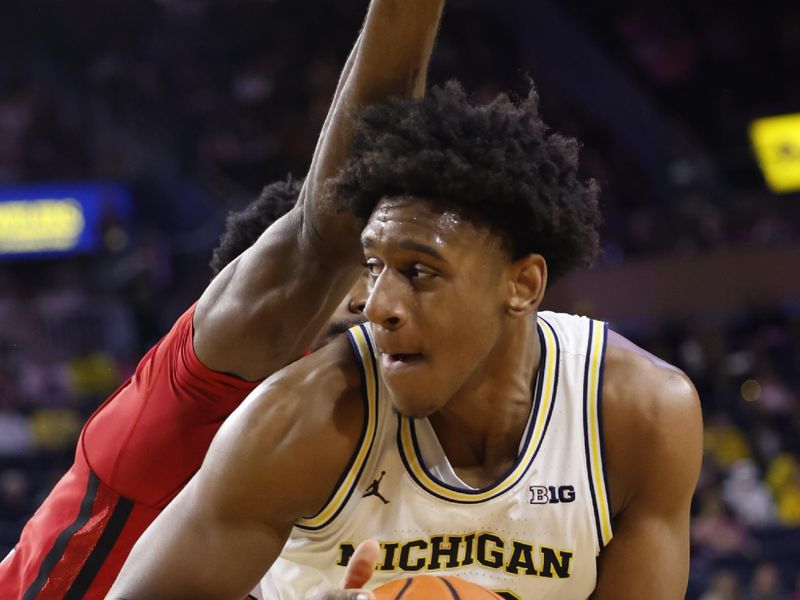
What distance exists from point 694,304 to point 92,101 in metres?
7.09

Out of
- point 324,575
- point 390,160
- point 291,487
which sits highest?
point 390,160

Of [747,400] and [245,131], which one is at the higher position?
[245,131]

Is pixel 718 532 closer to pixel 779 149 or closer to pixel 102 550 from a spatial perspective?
pixel 779 149

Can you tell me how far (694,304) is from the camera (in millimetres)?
10594

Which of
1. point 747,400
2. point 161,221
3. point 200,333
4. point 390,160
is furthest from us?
point 161,221

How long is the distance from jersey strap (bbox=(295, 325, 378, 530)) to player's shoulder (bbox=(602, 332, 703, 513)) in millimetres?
465

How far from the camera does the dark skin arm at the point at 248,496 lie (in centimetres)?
224

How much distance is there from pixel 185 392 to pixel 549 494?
3.15 ft

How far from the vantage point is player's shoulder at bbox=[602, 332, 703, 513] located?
2.43m

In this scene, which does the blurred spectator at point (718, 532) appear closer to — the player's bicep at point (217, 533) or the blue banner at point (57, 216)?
the player's bicep at point (217, 533)

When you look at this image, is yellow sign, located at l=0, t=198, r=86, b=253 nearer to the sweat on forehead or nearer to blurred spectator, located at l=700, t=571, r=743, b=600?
blurred spectator, located at l=700, t=571, r=743, b=600

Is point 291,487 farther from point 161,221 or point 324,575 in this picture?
point 161,221

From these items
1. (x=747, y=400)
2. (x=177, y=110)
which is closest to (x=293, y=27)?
(x=177, y=110)

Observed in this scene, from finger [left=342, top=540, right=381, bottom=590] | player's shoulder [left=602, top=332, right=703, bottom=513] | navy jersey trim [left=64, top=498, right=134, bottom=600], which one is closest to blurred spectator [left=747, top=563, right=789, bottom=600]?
player's shoulder [left=602, top=332, right=703, bottom=513]
